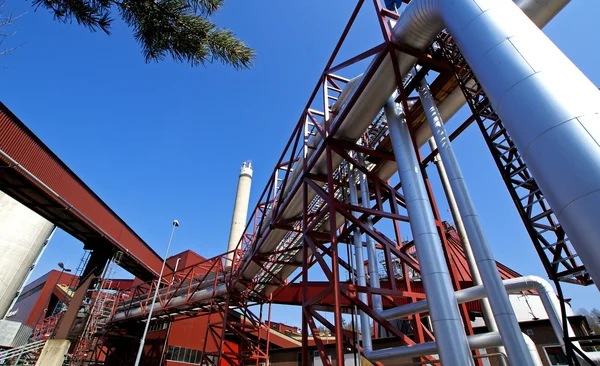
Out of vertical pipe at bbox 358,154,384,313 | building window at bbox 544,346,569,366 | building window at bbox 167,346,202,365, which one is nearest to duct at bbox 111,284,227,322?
building window at bbox 167,346,202,365

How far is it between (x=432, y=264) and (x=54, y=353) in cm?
→ 1905

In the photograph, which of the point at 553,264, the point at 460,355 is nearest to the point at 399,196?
the point at 553,264

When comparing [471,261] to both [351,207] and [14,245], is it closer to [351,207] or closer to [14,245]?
[351,207]

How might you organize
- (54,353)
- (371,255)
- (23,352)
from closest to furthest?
(371,255)
(54,353)
(23,352)

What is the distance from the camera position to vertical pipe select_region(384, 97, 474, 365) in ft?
13.8

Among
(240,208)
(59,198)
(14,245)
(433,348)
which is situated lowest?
(433,348)

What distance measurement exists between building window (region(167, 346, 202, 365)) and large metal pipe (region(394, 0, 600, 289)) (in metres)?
26.7

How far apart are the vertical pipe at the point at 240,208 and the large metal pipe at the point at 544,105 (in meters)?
25.3

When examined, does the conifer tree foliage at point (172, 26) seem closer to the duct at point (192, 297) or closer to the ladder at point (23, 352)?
the duct at point (192, 297)

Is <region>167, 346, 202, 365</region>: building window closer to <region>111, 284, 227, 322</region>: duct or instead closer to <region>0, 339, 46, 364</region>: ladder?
<region>111, 284, 227, 322</region>: duct

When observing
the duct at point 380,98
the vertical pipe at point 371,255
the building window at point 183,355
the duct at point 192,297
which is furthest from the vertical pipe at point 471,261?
the building window at point 183,355

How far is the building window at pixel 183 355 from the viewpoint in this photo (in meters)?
22.9

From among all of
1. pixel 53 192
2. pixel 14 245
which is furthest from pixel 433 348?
pixel 14 245

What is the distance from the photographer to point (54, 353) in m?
15.0
